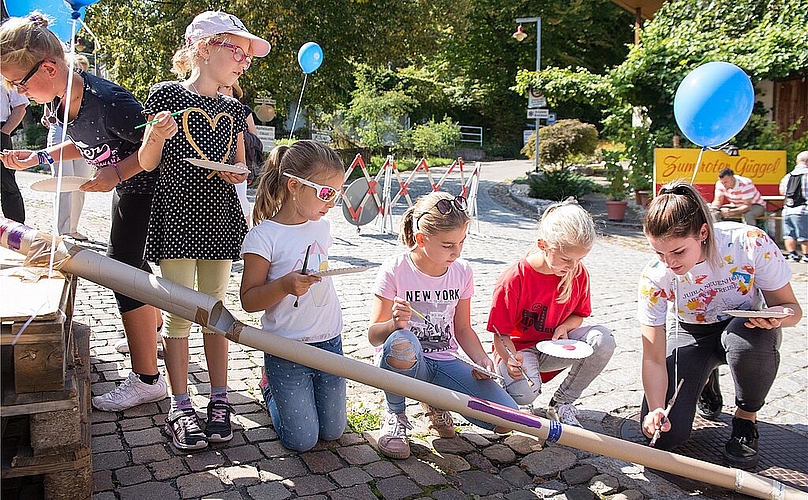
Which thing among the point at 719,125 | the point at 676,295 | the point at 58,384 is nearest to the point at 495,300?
the point at 676,295

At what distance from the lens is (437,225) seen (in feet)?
9.40

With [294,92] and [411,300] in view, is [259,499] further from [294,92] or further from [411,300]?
[294,92]

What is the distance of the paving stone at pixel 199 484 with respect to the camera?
244 centimetres

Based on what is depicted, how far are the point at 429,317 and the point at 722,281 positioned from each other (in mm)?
1272

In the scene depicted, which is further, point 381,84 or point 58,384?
point 381,84

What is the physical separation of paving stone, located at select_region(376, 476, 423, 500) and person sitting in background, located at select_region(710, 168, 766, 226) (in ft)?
29.2

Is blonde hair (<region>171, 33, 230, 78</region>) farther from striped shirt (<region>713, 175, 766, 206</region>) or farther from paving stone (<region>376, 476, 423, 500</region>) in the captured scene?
striped shirt (<region>713, 175, 766, 206</region>)

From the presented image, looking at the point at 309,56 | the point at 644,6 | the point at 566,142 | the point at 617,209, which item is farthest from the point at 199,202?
the point at 566,142

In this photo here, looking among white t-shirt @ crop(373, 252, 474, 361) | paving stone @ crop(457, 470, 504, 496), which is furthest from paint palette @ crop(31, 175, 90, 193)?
paving stone @ crop(457, 470, 504, 496)

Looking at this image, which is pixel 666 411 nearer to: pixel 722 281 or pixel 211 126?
pixel 722 281

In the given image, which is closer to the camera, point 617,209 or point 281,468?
point 281,468

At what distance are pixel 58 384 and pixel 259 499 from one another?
793mm

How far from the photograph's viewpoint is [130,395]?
10.2ft

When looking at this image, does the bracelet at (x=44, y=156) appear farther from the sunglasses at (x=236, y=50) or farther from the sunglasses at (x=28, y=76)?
the sunglasses at (x=236, y=50)
